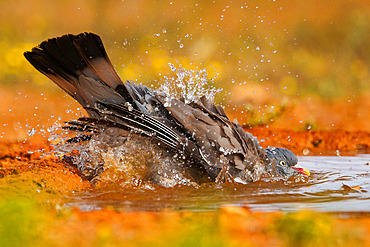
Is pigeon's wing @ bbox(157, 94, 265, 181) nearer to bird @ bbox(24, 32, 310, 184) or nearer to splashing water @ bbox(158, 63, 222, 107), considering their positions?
bird @ bbox(24, 32, 310, 184)

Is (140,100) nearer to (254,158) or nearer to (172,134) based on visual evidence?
(172,134)

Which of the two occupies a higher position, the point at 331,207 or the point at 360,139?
the point at 360,139

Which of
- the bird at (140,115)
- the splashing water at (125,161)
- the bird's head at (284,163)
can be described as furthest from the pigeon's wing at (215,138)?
the bird's head at (284,163)

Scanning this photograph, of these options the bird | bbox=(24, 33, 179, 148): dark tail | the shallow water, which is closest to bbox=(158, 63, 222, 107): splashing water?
the bird

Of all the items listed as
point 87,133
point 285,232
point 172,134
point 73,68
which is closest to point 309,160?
point 172,134

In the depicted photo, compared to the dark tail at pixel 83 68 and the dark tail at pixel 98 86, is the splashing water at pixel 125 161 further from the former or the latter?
the dark tail at pixel 83 68

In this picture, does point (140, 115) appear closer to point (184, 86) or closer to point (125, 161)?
point (125, 161)

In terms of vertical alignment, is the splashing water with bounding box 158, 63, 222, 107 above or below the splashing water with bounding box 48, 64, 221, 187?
above
